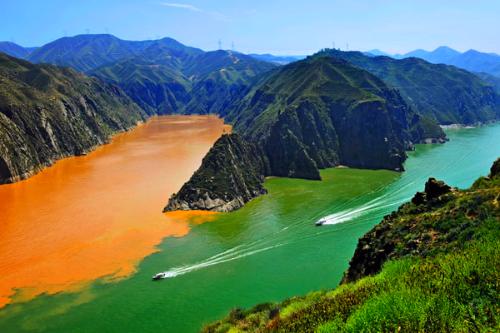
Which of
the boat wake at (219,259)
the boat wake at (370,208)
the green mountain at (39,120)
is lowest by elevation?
the boat wake at (370,208)

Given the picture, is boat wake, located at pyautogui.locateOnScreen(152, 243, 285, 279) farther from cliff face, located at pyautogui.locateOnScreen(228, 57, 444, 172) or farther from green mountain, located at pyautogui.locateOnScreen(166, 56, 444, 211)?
cliff face, located at pyautogui.locateOnScreen(228, 57, 444, 172)

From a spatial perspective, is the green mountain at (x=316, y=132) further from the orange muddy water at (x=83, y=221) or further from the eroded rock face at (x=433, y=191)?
the eroded rock face at (x=433, y=191)

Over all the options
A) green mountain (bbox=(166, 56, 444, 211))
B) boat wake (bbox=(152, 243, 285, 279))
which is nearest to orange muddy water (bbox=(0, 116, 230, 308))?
boat wake (bbox=(152, 243, 285, 279))

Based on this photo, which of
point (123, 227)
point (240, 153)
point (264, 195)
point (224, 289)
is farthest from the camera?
point (240, 153)

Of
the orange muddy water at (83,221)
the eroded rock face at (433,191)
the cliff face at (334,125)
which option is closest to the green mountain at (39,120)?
the orange muddy water at (83,221)

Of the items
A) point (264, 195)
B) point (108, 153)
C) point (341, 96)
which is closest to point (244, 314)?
point (264, 195)

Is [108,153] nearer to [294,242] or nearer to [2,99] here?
[2,99]

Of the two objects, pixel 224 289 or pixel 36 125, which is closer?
pixel 224 289

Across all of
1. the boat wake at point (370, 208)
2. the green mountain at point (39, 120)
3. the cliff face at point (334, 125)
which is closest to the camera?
the boat wake at point (370, 208)

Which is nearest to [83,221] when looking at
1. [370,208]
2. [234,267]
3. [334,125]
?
[234,267]
